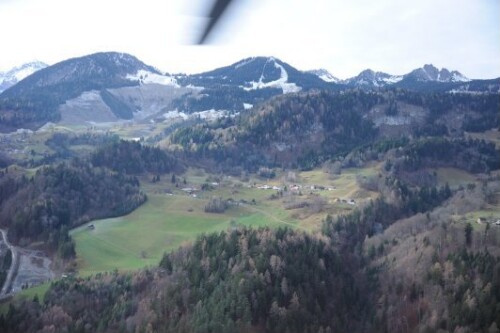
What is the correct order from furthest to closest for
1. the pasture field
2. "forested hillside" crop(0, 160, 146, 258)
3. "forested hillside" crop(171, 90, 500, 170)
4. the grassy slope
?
"forested hillside" crop(171, 90, 500, 170)
"forested hillside" crop(0, 160, 146, 258)
the pasture field
the grassy slope

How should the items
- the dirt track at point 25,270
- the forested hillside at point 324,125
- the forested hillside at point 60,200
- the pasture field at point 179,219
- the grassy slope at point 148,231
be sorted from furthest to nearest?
the forested hillside at point 324,125, the forested hillside at point 60,200, the pasture field at point 179,219, the grassy slope at point 148,231, the dirt track at point 25,270

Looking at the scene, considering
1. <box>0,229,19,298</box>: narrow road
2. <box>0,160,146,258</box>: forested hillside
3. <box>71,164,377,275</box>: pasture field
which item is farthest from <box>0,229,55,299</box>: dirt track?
<box>71,164,377,275</box>: pasture field

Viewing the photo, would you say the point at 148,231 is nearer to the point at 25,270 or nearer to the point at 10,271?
the point at 25,270

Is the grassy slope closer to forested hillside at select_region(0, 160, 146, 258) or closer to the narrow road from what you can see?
forested hillside at select_region(0, 160, 146, 258)

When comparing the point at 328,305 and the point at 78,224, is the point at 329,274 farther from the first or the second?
the point at 78,224

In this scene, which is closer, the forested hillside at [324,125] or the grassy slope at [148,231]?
the grassy slope at [148,231]

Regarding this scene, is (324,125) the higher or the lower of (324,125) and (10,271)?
the higher

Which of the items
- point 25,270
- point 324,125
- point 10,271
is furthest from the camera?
point 324,125

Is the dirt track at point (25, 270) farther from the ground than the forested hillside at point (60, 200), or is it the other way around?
the forested hillside at point (60, 200)

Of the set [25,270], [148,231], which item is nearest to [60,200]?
[148,231]

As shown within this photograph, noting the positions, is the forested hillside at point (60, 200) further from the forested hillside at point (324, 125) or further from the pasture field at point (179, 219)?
the forested hillside at point (324, 125)

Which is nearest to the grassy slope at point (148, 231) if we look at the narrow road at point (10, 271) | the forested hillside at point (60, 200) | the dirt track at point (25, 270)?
the forested hillside at point (60, 200)
